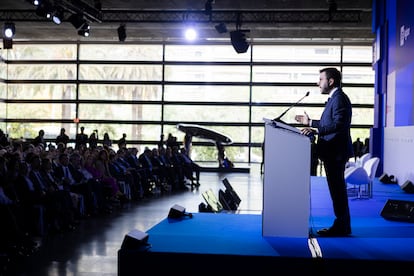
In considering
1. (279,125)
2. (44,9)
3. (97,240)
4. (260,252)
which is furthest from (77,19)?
(260,252)

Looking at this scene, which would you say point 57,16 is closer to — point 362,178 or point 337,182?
point 362,178

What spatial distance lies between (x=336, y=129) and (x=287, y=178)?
1.78 ft

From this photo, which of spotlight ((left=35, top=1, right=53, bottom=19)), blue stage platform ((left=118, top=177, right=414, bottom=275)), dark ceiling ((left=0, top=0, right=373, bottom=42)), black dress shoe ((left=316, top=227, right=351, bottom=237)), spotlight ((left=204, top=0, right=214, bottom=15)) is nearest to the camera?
blue stage platform ((left=118, top=177, right=414, bottom=275))

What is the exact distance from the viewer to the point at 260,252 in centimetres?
363

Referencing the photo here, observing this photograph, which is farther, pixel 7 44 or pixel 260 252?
pixel 7 44

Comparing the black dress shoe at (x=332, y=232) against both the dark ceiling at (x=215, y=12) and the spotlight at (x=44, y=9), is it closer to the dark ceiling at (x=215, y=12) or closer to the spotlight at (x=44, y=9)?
the spotlight at (x=44, y=9)

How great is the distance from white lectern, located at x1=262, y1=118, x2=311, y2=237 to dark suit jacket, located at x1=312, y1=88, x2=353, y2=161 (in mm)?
139

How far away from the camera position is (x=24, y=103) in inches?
818

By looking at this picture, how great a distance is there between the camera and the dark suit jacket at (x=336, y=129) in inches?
159

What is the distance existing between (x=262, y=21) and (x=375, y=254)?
1173 centimetres

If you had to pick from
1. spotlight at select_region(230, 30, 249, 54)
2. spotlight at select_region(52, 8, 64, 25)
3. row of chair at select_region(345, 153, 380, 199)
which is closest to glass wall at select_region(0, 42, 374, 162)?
spotlight at select_region(230, 30, 249, 54)

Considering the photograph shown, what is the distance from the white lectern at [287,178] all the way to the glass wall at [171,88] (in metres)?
15.2

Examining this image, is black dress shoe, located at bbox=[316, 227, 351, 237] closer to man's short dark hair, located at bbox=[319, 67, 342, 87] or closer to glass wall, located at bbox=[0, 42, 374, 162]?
man's short dark hair, located at bbox=[319, 67, 342, 87]

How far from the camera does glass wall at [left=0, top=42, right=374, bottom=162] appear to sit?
19.7 m
